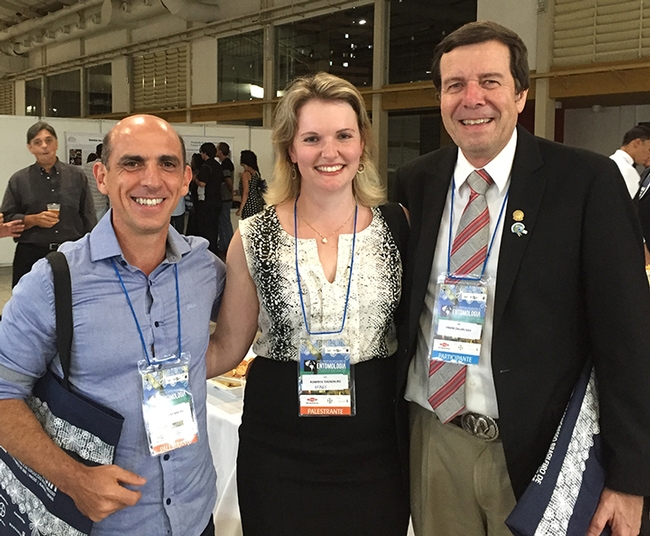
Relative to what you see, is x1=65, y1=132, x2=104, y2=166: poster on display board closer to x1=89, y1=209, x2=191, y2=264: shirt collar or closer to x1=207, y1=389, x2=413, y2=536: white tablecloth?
x1=207, y1=389, x2=413, y2=536: white tablecloth

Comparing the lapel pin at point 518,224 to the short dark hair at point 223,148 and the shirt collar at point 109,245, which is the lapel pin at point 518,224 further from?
the short dark hair at point 223,148

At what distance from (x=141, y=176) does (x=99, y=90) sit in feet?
56.8

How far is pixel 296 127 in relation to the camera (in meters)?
1.80

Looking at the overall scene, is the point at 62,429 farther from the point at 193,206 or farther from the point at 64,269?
the point at 193,206

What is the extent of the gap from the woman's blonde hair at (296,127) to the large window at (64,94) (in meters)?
17.9

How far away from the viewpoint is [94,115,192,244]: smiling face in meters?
1.51

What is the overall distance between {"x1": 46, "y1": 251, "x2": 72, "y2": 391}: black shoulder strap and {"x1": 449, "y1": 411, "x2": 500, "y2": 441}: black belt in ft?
3.17

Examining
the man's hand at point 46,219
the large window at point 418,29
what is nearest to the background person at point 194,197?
the large window at point 418,29

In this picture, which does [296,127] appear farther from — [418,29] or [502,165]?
[418,29]

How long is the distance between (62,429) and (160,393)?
0.72 feet

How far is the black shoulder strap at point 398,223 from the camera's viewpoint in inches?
72.2

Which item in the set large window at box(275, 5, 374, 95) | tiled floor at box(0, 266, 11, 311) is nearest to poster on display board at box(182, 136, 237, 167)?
large window at box(275, 5, 374, 95)

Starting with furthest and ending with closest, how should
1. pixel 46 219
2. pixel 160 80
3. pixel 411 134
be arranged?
pixel 160 80
pixel 411 134
pixel 46 219

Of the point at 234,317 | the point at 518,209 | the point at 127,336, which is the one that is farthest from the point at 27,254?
the point at 518,209
